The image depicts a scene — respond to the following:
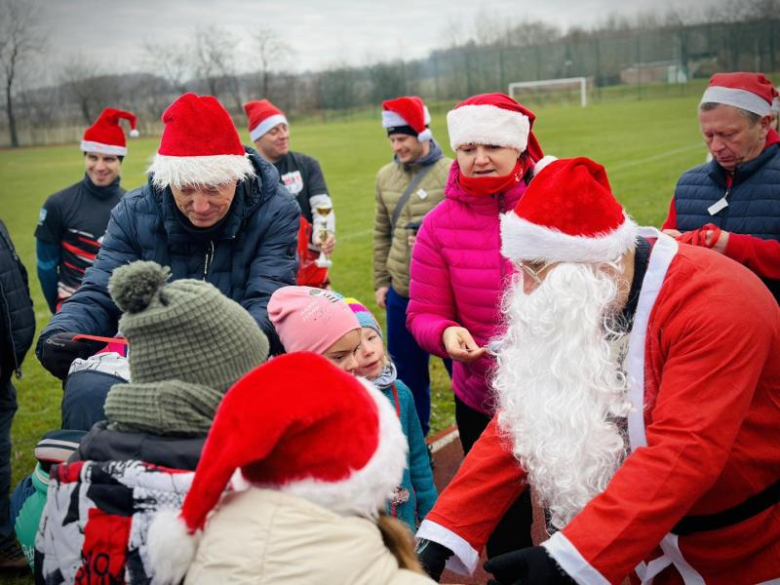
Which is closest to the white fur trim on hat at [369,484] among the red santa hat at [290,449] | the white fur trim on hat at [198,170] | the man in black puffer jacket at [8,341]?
the red santa hat at [290,449]

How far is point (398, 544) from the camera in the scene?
1760 millimetres

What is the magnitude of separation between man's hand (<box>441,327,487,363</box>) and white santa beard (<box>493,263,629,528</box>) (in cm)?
83

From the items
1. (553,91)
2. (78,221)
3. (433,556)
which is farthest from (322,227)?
(553,91)

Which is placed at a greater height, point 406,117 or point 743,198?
point 406,117

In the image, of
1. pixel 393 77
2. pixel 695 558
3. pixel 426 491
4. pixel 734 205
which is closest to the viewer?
pixel 695 558

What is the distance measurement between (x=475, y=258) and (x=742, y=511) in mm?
1724

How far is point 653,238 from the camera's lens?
2219 millimetres

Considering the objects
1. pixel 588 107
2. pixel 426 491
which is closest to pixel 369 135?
pixel 588 107

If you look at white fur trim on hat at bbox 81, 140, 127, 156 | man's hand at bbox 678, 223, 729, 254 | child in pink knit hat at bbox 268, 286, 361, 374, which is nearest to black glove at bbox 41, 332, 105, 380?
child in pink knit hat at bbox 268, 286, 361, 374

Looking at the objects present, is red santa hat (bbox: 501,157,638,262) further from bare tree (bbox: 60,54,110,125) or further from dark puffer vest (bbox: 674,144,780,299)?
bare tree (bbox: 60,54,110,125)

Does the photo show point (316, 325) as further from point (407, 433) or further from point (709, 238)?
point (709, 238)

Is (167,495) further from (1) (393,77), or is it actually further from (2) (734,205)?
(1) (393,77)

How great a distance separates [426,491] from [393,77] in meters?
67.0

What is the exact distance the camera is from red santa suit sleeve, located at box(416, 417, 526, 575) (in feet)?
7.32
